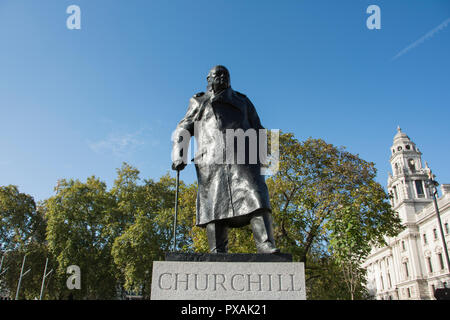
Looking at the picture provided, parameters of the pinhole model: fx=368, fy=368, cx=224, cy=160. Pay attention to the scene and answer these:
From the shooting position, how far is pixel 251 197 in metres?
4.79

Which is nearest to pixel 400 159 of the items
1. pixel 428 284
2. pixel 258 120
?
pixel 428 284

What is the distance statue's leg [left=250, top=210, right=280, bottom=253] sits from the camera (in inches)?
177

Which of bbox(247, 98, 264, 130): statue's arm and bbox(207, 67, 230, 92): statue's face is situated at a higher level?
bbox(207, 67, 230, 92): statue's face

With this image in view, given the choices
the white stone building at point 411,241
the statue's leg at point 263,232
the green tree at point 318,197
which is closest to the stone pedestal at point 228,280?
the statue's leg at point 263,232

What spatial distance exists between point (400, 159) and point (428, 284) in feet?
92.0

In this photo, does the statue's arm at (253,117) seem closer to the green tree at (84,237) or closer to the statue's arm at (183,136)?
the statue's arm at (183,136)

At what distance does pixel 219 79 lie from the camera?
5.66 meters

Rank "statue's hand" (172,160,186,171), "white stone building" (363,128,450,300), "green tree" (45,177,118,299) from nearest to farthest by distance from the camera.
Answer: "statue's hand" (172,160,186,171)
"green tree" (45,177,118,299)
"white stone building" (363,128,450,300)

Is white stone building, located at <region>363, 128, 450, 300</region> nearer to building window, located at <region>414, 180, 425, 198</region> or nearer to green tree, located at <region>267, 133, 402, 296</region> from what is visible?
building window, located at <region>414, 180, 425, 198</region>

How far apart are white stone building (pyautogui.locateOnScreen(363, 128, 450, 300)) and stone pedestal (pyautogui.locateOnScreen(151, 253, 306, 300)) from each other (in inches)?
1918

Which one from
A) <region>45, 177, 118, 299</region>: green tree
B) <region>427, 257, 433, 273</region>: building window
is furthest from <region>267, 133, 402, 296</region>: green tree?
<region>427, 257, 433, 273</region>: building window

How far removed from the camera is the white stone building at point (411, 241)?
52594mm

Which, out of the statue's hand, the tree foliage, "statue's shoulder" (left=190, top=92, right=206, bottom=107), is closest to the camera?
the statue's hand
